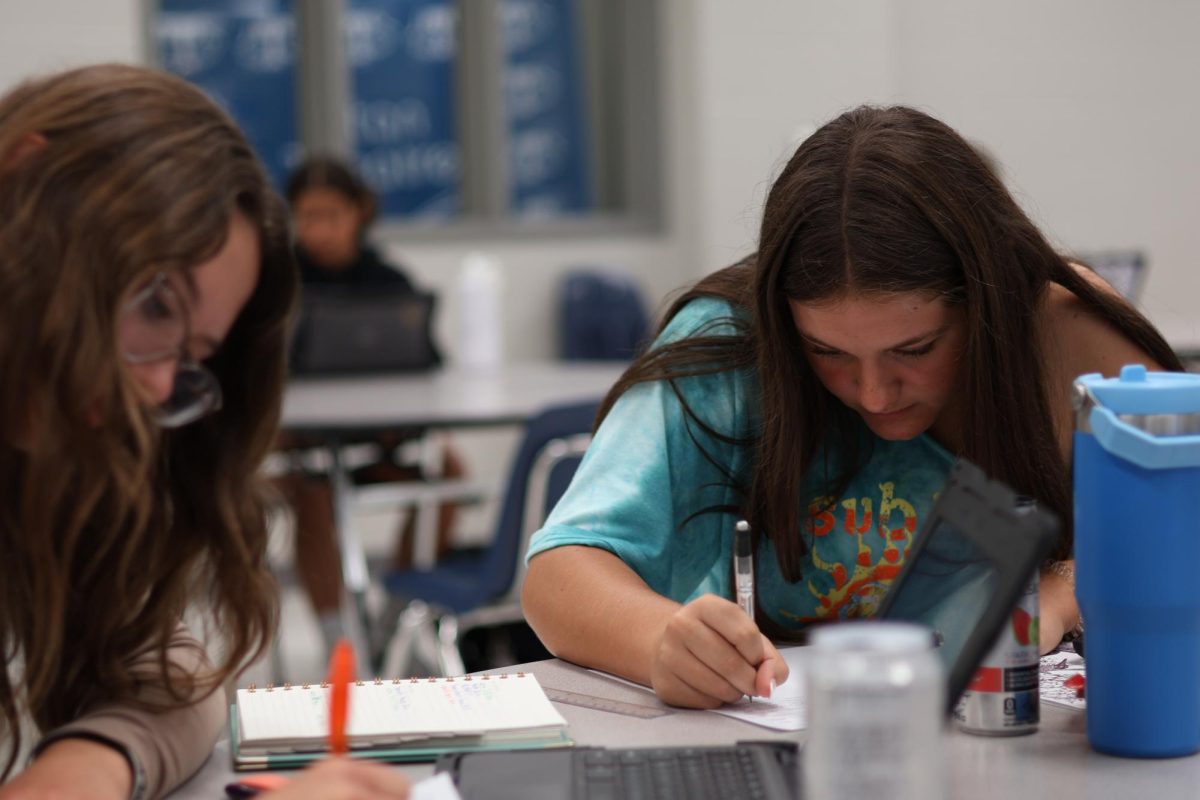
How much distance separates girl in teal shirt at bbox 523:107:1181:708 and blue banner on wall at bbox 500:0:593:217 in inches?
181

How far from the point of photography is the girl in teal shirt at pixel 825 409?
1305 millimetres

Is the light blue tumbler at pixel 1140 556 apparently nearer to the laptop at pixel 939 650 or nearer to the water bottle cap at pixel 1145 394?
the water bottle cap at pixel 1145 394

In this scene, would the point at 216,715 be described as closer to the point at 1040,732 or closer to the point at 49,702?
the point at 49,702

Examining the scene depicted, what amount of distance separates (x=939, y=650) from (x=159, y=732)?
537 mm

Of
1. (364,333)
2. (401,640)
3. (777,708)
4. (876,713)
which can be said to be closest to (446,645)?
(401,640)

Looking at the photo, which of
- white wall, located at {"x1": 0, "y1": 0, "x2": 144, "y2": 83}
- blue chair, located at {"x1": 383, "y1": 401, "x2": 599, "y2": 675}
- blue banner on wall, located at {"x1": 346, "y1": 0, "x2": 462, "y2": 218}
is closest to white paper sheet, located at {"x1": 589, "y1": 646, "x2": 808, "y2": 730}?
blue chair, located at {"x1": 383, "y1": 401, "x2": 599, "y2": 675}

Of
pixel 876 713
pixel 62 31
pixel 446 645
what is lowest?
pixel 446 645

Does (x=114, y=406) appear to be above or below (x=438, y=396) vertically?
above

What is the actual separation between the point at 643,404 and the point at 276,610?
0.44 m

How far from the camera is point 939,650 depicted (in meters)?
0.98

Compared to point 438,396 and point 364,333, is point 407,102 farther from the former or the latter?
point 438,396

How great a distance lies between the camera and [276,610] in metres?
1.25

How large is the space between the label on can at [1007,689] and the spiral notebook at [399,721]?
0.30 m

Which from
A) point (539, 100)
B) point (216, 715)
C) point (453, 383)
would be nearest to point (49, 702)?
point (216, 715)
